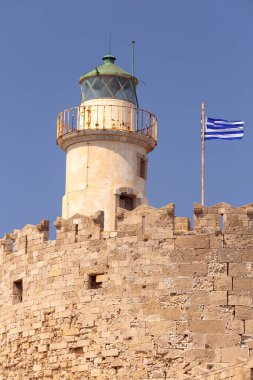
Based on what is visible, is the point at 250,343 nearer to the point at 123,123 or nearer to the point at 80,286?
the point at 80,286

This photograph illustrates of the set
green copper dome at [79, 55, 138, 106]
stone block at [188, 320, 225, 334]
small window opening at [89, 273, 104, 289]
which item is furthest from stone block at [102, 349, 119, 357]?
green copper dome at [79, 55, 138, 106]

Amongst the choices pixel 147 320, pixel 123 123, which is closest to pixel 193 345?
pixel 147 320

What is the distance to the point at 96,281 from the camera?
28.7m

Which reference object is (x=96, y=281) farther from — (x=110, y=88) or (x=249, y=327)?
(x=110, y=88)

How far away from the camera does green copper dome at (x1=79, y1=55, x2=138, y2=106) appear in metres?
33.0

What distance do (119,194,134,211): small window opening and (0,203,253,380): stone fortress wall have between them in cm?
283

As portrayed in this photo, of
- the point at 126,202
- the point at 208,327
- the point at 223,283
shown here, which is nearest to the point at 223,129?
the point at 126,202

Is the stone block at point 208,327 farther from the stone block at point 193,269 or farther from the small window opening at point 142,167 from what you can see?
the small window opening at point 142,167

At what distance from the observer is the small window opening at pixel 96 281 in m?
28.5

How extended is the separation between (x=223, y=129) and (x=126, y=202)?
291 centimetres

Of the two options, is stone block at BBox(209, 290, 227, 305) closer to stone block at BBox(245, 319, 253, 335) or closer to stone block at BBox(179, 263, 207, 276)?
stone block at BBox(179, 263, 207, 276)

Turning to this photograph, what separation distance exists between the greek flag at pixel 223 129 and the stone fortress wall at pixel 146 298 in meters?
3.65

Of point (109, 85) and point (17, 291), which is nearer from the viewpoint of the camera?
point (17, 291)

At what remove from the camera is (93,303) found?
28406 mm
